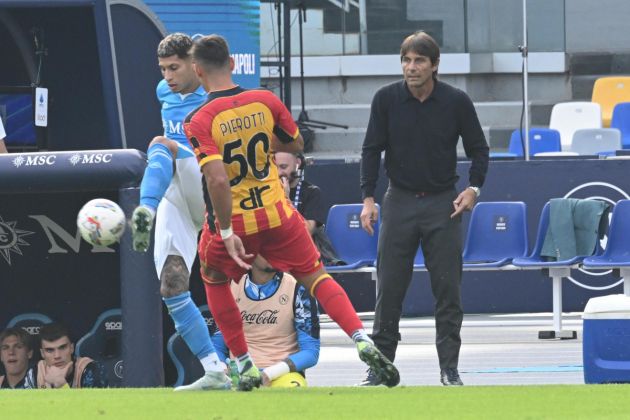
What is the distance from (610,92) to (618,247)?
10441 millimetres

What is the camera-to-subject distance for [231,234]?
8102mm

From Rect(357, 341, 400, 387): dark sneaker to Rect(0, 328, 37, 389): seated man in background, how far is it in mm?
3642

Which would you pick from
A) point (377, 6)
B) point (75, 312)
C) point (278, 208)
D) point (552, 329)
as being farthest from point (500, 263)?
point (377, 6)

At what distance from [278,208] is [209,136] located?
0.54 meters

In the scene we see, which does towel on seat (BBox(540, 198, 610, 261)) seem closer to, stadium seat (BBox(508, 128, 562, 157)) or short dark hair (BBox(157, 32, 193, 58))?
short dark hair (BBox(157, 32, 193, 58))

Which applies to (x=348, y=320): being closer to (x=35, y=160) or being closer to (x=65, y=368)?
(x=35, y=160)

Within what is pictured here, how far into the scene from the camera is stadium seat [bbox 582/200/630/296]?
46.9 ft

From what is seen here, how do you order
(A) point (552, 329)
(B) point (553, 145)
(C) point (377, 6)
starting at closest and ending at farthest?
(A) point (552, 329)
(B) point (553, 145)
(C) point (377, 6)

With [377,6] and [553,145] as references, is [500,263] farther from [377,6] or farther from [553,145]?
[377,6]

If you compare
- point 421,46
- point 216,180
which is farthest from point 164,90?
point 216,180

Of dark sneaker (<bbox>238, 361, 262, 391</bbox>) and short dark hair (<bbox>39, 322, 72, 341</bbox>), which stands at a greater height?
dark sneaker (<bbox>238, 361, 262, 391</bbox>)

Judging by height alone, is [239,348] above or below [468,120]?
below

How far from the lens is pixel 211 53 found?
8312mm

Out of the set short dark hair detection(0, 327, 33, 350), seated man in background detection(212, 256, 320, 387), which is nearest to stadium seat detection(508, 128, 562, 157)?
short dark hair detection(0, 327, 33, 350)
